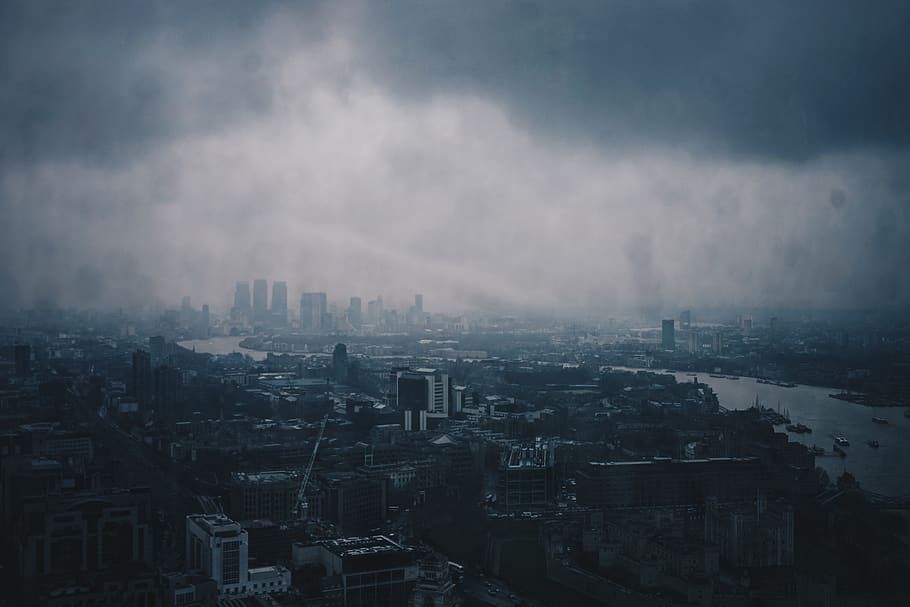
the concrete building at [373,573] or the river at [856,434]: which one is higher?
the river at [856,434]

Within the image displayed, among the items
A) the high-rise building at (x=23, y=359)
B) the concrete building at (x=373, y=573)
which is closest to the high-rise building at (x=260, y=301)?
the high-rise building at (x=23, y=359)

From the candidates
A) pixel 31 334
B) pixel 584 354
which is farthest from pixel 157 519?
pixel 584 354

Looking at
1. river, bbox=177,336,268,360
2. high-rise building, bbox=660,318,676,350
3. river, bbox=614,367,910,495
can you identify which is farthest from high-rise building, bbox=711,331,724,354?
river, bbox=177,336,268,360

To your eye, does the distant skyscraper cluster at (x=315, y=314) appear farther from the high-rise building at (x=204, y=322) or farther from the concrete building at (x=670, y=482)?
the concrete building at (x=670, y=482)

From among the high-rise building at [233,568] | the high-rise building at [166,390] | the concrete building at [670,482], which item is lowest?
the high-rise building at [233,568]

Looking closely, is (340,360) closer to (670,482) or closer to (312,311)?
(312,311)

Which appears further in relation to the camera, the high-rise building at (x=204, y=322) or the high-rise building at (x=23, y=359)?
the high-rise building at (x=204, y=322)

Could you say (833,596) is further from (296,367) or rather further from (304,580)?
(296,367)
